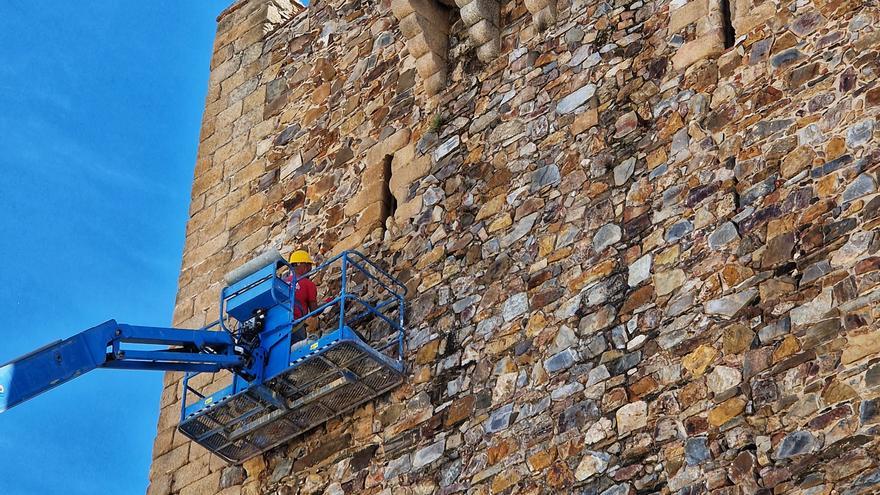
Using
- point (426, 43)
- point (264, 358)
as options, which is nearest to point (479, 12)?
point (426, 43)

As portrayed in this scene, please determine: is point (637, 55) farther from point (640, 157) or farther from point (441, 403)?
point (441, 403)

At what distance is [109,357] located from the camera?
33.3 ft

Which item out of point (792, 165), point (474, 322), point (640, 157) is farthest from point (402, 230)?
point (792, 165)

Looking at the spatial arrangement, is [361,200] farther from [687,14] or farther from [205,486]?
[687,14]

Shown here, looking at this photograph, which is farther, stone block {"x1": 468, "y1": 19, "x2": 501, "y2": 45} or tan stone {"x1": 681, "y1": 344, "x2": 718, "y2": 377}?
stone block {"x1": 468, "y1": 19, "x2": 501, "y2": 45}

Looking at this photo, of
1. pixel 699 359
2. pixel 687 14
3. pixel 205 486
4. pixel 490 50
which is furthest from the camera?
pixel 490 50

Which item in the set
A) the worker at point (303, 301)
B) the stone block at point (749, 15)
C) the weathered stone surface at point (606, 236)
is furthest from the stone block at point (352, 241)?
the stone block at point (749, 15)

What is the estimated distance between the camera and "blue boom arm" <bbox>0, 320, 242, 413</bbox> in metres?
9.98

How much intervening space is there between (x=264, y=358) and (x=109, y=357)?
3.16ft

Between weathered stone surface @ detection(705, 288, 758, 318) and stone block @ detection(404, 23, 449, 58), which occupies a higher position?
stone block @ detection(404, 23, 449, 58)

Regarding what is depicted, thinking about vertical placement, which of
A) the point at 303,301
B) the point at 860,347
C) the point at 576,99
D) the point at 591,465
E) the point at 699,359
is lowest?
the point at 860,347

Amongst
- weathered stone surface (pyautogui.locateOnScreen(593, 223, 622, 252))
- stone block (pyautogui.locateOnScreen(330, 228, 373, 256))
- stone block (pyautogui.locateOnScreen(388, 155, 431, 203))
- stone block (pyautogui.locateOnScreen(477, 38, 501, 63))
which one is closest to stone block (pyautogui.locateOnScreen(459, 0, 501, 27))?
stone block (pyautogui.locateOnScreen(477, 38, 501, 63))

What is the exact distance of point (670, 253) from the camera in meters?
8.79

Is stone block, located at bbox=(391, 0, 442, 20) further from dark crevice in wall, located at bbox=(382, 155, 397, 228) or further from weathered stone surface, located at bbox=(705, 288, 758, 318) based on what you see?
weathered stone surface, located at bbox=(705, 288, 758, 318)
